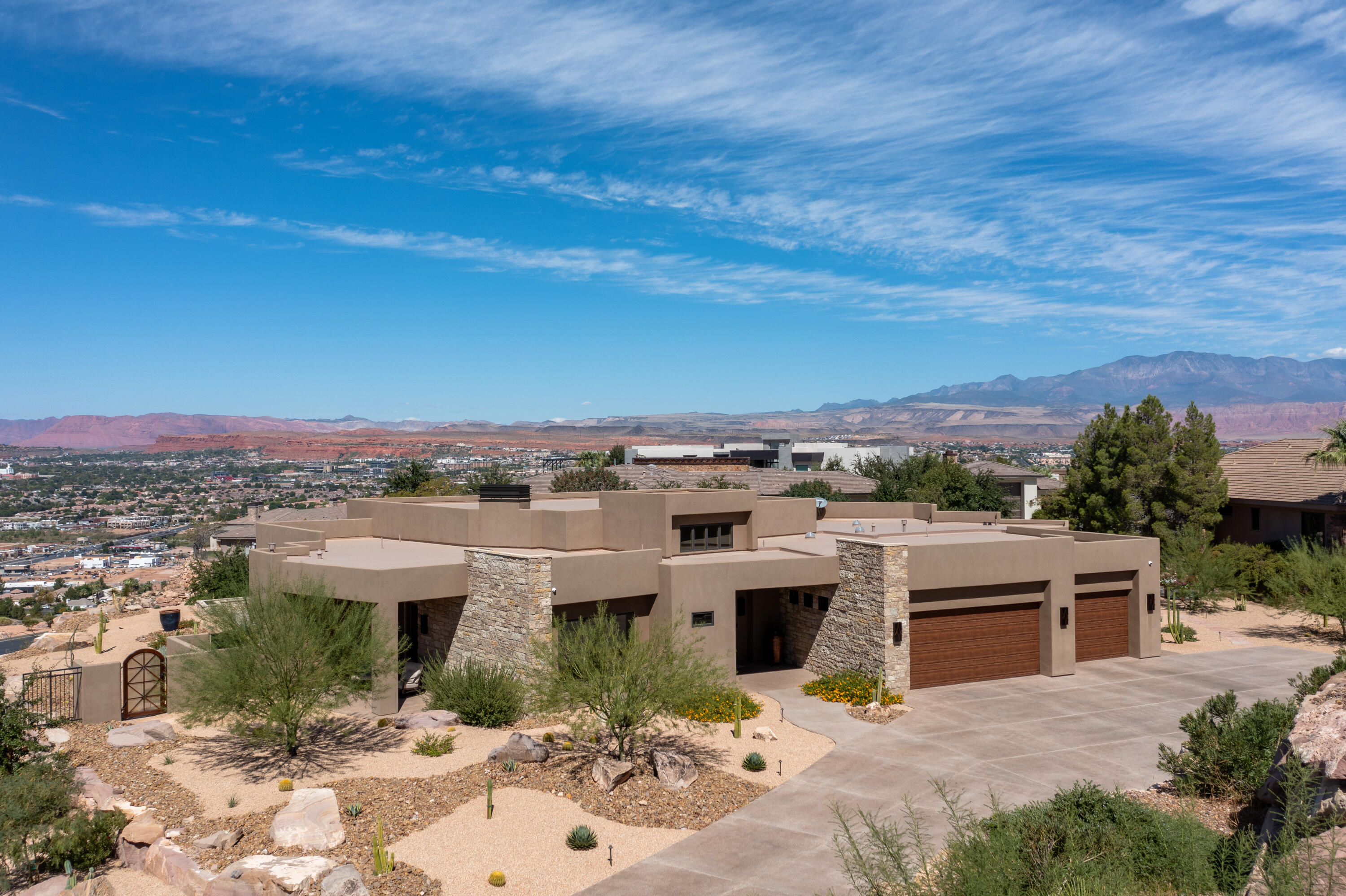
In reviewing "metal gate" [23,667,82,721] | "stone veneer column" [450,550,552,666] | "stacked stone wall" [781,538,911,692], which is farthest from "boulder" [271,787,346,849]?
"stacked stone wall" [781,538,911,692]

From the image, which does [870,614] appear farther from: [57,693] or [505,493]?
[57,693]

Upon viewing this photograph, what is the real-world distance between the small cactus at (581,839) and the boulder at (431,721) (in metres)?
6.55

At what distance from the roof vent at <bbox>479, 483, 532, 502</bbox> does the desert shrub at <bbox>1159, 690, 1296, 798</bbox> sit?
19534mm

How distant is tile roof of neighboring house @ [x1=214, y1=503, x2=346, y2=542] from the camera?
50.7 meters

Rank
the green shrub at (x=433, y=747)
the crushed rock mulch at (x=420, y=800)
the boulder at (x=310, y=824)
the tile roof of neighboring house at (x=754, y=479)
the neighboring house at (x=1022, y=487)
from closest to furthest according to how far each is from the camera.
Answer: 1. the boulder at (x=310, y=824)
2. the crushed rock mulch at (x=420, y=800)
3. the green shrub at (x=433, y=747)
4. the tile roof of neighboring house at (x=754, y=479)
5. the neighboring house at (x=1022, y=487)

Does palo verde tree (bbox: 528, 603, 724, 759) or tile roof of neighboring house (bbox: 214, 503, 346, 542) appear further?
tile roof of neighboring house (bbox: 214, 503, 346, 542)

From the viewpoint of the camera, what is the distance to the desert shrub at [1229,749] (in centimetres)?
1395

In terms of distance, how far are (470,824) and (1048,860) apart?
30.1 ft

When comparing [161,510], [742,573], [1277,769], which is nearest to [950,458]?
[742,573]

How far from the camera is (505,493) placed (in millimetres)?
28234

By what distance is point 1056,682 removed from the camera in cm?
Result: 2342

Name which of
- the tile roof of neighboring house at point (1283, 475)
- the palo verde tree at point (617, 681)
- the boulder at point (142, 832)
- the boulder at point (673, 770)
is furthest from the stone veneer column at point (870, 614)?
the tile roof of neighboring house at point (1283, 475)

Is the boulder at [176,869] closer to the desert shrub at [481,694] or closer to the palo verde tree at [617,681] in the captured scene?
the palo verde tree at [617,681]

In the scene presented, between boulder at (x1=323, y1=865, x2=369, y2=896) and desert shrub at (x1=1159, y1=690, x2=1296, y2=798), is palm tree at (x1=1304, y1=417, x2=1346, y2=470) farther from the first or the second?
boulder at (x1=323, y1=865, x2=369, y2=896)
